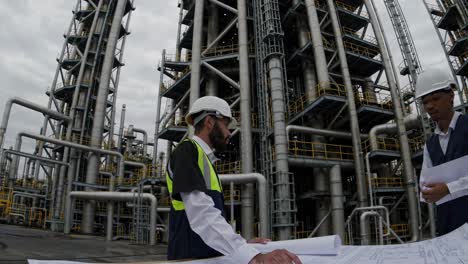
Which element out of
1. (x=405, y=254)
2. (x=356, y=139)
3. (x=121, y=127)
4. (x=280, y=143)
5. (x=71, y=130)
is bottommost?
(x=405, y=254)

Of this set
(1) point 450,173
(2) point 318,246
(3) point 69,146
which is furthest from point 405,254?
(3) point 69,146

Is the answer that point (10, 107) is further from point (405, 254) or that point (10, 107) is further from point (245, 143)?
point (405, 254)

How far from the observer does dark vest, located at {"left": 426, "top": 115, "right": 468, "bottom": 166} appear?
7.09ft

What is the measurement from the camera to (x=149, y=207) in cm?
1894

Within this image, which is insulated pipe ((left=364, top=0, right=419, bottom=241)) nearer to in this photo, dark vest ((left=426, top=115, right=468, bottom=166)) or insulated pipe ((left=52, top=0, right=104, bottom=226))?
dark vest ((left=426, top=115, right=468, bottom=166))

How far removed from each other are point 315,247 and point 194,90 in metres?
16.0

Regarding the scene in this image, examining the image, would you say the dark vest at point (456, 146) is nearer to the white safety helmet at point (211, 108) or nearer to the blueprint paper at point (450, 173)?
the blueprint paper at point (450, 173)

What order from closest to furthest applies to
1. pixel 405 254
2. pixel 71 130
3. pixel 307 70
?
1. pixel 405 254
2. pixel 307 70
3. pixel 71 130

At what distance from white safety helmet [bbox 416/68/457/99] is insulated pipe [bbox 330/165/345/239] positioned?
12906 mm

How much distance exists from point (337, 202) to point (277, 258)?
1409 cm

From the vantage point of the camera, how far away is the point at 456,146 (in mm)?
2197

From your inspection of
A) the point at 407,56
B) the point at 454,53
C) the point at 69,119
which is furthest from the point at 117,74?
the point at 454,53

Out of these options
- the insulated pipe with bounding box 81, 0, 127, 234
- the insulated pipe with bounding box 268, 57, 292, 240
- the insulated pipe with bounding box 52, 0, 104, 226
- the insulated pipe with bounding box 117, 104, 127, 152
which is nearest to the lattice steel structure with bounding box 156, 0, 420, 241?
the insulated pipe with bounding box 268, 57, 292, 240

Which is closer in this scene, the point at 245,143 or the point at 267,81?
the point at 245,143
